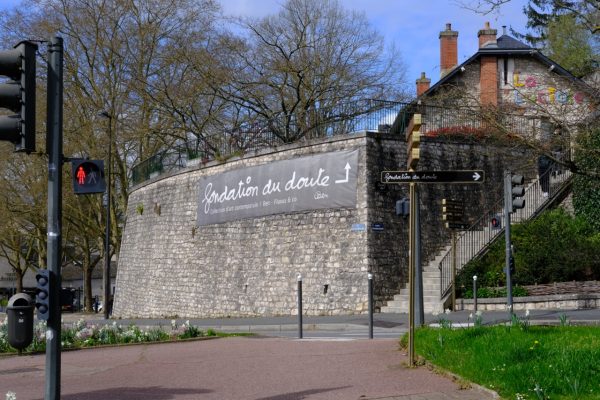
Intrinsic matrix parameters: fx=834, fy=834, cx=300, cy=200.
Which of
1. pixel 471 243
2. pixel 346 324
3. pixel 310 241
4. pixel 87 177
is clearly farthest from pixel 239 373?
pixel 471 243

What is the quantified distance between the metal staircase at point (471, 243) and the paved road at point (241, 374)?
10719mm

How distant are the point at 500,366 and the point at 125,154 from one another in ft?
117

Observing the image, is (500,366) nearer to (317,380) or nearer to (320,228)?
(317,380)

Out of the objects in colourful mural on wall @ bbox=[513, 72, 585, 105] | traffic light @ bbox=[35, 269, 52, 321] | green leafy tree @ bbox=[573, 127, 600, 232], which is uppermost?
colourful mural on wall @ bbox=[513, 72, 585, 105]

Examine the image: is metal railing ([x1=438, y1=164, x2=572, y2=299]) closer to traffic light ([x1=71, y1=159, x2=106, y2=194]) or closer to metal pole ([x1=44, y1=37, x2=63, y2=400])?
traffic light ([x1=71, y1=159, x2=106, y2=194])

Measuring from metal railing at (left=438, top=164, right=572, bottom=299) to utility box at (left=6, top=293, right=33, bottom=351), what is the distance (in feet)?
56.1

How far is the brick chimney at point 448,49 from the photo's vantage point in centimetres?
4484

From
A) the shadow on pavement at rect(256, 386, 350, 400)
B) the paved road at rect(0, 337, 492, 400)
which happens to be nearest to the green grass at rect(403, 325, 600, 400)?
the paved road at rect(0, 337, 492, 400)

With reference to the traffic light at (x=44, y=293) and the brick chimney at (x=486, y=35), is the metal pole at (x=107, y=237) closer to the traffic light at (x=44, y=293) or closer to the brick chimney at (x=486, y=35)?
the brick chimney at (x=486, y=35)

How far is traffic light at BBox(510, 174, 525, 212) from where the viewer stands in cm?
1891

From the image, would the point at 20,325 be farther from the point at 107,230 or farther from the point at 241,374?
the point at 107,230

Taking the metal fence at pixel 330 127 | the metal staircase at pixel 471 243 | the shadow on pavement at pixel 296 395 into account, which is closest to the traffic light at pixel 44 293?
the shadow on pavement at pixel 296 395

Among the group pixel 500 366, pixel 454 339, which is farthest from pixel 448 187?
pixel 500 366

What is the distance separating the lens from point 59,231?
7.57 m
